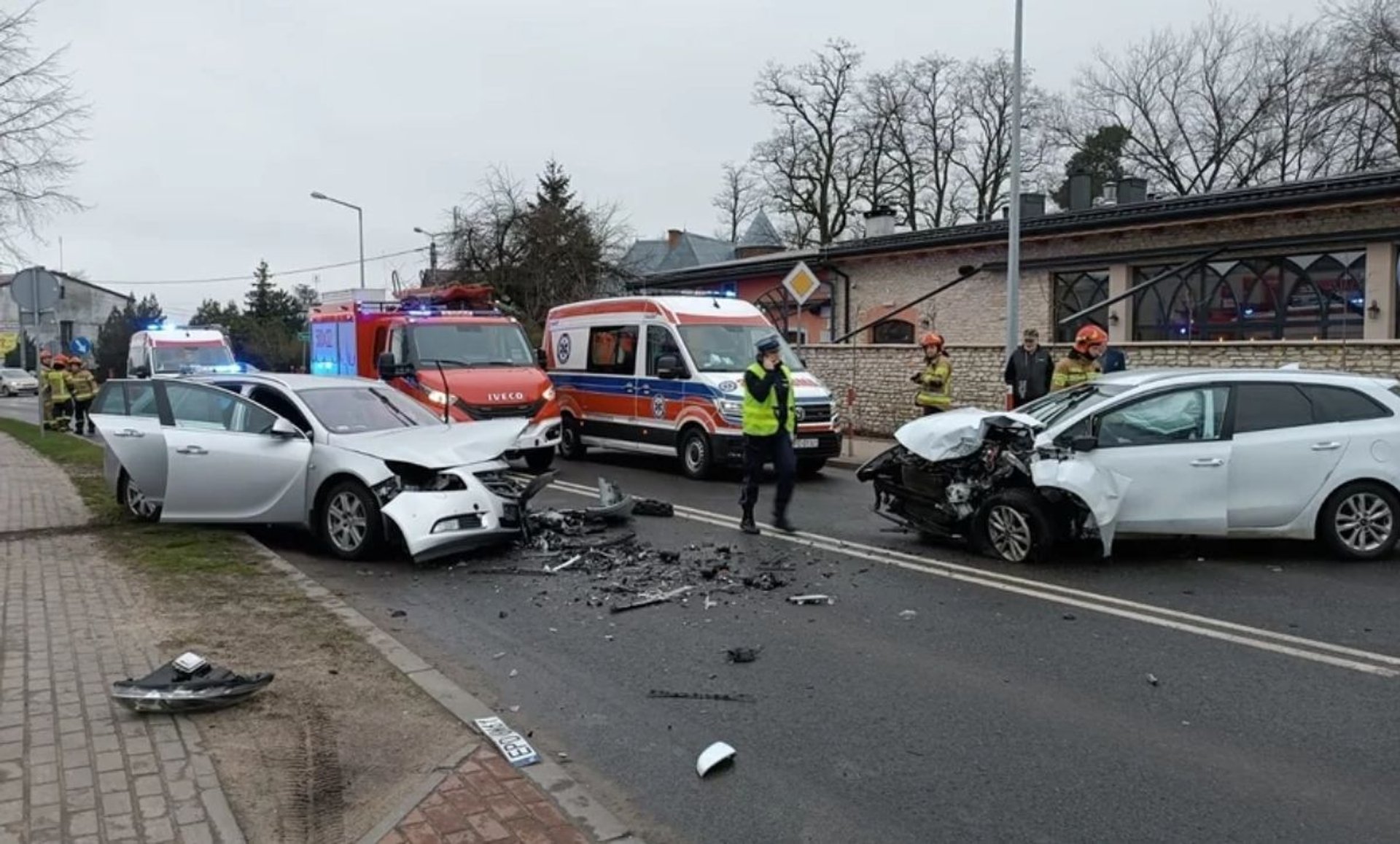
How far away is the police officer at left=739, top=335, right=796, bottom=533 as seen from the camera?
392 inches

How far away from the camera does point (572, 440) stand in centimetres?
1641

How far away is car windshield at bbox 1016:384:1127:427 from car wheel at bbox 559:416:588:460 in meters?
8.31

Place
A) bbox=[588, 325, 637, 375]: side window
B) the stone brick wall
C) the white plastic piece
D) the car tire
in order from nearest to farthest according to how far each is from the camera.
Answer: the white plastic piece
the car tire
the stone brick wall
bbox=[588, 325, 637, 375]: side window

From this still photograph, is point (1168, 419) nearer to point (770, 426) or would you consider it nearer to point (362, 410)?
point (770, 426)

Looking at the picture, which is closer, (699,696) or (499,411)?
(699,696)

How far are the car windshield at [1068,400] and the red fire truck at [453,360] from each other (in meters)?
5.85

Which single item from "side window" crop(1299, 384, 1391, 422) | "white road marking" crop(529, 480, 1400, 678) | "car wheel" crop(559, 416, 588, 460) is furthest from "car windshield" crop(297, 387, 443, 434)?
"side window" crop(1299, 384, 1391, 422)

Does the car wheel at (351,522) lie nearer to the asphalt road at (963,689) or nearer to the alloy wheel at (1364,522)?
the asphalt road at (963,689)

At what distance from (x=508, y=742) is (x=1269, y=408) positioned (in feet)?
22.3

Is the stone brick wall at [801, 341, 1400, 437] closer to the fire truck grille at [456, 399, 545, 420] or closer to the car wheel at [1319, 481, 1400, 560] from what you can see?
the car wheel at [1319, 481, 1400, 560]

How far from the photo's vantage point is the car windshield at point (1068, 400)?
8664 millimetres

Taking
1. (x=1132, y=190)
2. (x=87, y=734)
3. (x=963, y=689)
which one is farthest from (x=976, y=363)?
(x=87, y=734)

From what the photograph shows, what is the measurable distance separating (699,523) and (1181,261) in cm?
1412

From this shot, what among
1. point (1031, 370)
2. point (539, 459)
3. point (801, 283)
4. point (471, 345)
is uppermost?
point (801, 283)
